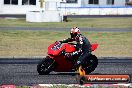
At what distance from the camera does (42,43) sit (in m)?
26.8

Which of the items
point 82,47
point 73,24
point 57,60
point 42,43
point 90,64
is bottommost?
point 73,24

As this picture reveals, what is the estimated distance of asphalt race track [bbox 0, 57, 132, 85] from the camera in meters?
14.0

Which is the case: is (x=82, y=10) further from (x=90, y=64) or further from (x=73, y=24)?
(x=90, y=64)

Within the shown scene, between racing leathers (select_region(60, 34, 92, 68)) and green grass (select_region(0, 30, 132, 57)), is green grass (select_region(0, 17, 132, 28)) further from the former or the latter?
racing leathers (select_region(60, 34, 92, 68))

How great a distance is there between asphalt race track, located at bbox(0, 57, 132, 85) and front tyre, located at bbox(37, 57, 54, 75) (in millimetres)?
198

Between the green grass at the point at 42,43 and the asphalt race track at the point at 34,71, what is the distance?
7.15ft

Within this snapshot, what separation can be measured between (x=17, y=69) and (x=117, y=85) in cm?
572

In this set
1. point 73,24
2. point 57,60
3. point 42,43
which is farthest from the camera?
point 73,24

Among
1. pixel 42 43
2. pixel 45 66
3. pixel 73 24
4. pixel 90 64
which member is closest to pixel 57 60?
pixel 45 66

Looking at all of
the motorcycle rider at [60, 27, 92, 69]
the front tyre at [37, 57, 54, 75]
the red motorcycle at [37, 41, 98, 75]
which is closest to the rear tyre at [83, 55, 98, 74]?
the red motorcycle at [37, 41, 98, 75]

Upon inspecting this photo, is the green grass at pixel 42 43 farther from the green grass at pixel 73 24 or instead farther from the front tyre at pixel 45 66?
the green grass at pixel 73 24

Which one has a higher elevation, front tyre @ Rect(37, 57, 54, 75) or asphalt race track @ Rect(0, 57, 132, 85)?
front tyre @ Rect(37, 57, 54, 75)

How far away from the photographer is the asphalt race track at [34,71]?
46.1ft

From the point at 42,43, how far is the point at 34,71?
10.6 metres
